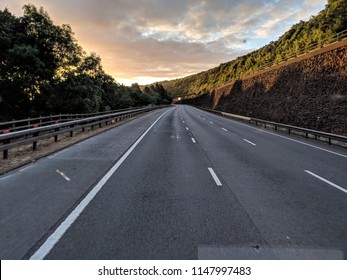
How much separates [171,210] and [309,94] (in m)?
26.5

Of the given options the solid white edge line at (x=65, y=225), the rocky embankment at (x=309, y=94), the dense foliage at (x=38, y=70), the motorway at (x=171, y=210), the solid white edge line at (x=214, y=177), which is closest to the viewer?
the solid white edge line at (x=65, y=225)

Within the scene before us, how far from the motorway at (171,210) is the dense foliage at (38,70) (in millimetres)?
23881

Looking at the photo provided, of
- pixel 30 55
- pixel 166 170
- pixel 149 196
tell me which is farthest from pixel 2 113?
pixel 149 196

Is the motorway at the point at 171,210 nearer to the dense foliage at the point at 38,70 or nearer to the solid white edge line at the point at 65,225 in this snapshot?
the solid white edge line at the point at 65,225

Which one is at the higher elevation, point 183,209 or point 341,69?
point 341,69

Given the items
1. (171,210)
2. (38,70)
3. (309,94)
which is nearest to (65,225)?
(171,210)

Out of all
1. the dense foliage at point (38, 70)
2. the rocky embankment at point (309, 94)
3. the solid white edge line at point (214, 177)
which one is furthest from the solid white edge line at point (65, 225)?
the dense foliage at point (38, 70)

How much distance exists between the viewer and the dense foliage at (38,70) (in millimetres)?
28156

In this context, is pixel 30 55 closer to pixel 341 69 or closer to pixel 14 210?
pixel 14 210

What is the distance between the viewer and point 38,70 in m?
29.0

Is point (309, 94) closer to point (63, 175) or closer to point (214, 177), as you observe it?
point (214, 177)

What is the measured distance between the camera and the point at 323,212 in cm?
516
